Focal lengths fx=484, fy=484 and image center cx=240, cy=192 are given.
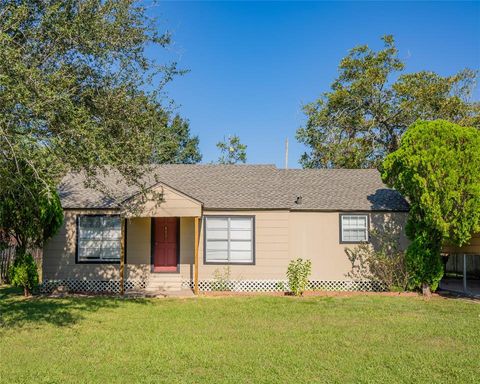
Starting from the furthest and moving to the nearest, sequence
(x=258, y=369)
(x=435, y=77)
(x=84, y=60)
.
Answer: (x=435, y=77), (x=84, y=60), (x=258, y=369)

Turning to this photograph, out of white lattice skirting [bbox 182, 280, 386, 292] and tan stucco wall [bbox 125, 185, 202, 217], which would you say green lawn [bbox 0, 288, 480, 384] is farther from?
tan stucco wall [bbox 125, 185, 202, 217]

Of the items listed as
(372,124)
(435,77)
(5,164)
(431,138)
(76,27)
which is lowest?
(5,164)

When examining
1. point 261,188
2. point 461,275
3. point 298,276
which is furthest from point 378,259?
point 461,275

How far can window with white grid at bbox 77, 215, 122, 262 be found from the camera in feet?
54.6

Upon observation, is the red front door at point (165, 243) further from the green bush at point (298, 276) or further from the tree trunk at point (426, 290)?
the tree trunk at point (426, 290)

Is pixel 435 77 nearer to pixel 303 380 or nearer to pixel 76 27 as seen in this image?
pixel 76 27

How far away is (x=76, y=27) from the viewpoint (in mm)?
9250

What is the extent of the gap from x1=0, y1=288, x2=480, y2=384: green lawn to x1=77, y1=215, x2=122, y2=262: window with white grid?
292 centimetres

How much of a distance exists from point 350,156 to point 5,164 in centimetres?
2198

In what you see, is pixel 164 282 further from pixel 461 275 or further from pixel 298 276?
pixel 461 275

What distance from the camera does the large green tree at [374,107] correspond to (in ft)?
87.4

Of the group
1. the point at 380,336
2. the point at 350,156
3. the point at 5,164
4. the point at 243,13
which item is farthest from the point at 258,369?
the point at 350,156

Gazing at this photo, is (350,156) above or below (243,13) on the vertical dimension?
below

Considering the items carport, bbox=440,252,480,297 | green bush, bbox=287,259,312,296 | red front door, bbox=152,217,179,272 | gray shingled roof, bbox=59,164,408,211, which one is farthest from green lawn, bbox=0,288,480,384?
gray shingled roof, bbox=59,164,408,211
